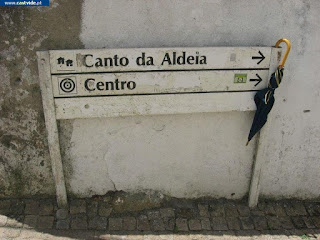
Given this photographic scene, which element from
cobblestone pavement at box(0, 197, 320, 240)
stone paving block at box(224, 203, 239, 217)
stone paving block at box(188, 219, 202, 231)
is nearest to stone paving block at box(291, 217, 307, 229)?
cobblestone pavement at box(0, 197, 320, 240)

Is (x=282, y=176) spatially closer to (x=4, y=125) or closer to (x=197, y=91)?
(x=197, y=91)

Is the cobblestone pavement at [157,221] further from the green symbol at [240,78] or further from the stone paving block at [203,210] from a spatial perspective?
the green symbol at [240,78]

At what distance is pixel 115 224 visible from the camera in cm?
363

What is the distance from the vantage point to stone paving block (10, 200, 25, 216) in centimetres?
365

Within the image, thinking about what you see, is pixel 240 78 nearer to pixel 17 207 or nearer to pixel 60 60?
pixel 60 60

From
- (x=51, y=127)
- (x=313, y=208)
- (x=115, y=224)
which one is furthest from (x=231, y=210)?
(x=51, y=127)

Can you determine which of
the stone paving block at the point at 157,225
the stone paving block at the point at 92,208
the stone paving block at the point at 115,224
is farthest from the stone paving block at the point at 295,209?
the stone paving block at the point at 92,208

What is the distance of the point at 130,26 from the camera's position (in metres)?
3.23

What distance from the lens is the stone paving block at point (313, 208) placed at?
395 cm

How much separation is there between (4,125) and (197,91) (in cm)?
201

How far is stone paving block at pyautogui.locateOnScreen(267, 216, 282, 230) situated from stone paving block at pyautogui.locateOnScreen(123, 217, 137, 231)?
148 centimetres

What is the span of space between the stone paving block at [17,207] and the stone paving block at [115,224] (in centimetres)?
96

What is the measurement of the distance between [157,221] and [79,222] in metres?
0.83

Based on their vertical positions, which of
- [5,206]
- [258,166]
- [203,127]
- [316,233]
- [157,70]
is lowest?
[316,233]
